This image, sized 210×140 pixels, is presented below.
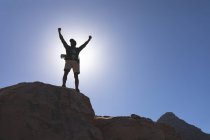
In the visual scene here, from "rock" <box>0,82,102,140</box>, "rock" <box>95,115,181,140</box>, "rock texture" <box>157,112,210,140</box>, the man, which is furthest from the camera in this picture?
"rock texture" <box>157,112,210,140</box>

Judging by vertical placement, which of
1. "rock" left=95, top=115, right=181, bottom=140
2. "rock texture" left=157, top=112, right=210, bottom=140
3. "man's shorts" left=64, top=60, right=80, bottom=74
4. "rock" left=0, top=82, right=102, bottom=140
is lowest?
"rock texture" left=157, top=112, right=210, bottom=140

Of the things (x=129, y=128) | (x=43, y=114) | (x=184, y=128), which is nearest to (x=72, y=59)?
(x=43, y=114)

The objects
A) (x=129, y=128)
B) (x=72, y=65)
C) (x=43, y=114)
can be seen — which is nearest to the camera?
(x=43, y=114)

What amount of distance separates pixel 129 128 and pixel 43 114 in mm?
4686

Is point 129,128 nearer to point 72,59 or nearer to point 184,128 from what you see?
point 72,59

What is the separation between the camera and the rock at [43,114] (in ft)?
50.1

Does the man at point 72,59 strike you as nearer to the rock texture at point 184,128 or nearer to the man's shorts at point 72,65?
the man's shorts at point 72,65

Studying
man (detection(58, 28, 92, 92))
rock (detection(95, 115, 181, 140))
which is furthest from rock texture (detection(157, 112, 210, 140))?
Result: man (detection(58, 28, 92, 92))

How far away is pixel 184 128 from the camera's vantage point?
207 ft

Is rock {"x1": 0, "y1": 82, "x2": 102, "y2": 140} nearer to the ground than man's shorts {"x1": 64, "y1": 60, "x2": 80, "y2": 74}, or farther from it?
nearer to the ground

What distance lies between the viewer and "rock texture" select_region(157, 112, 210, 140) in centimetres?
6181

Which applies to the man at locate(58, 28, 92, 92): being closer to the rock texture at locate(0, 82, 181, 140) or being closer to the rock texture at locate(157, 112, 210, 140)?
the rock texture at locate(0, 82, 181, 140)

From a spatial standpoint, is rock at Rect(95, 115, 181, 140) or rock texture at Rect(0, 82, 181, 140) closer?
rock texture at Rect(0, 82, 181, 140)

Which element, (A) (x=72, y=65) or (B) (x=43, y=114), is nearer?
(B) (x=43, y=114)
